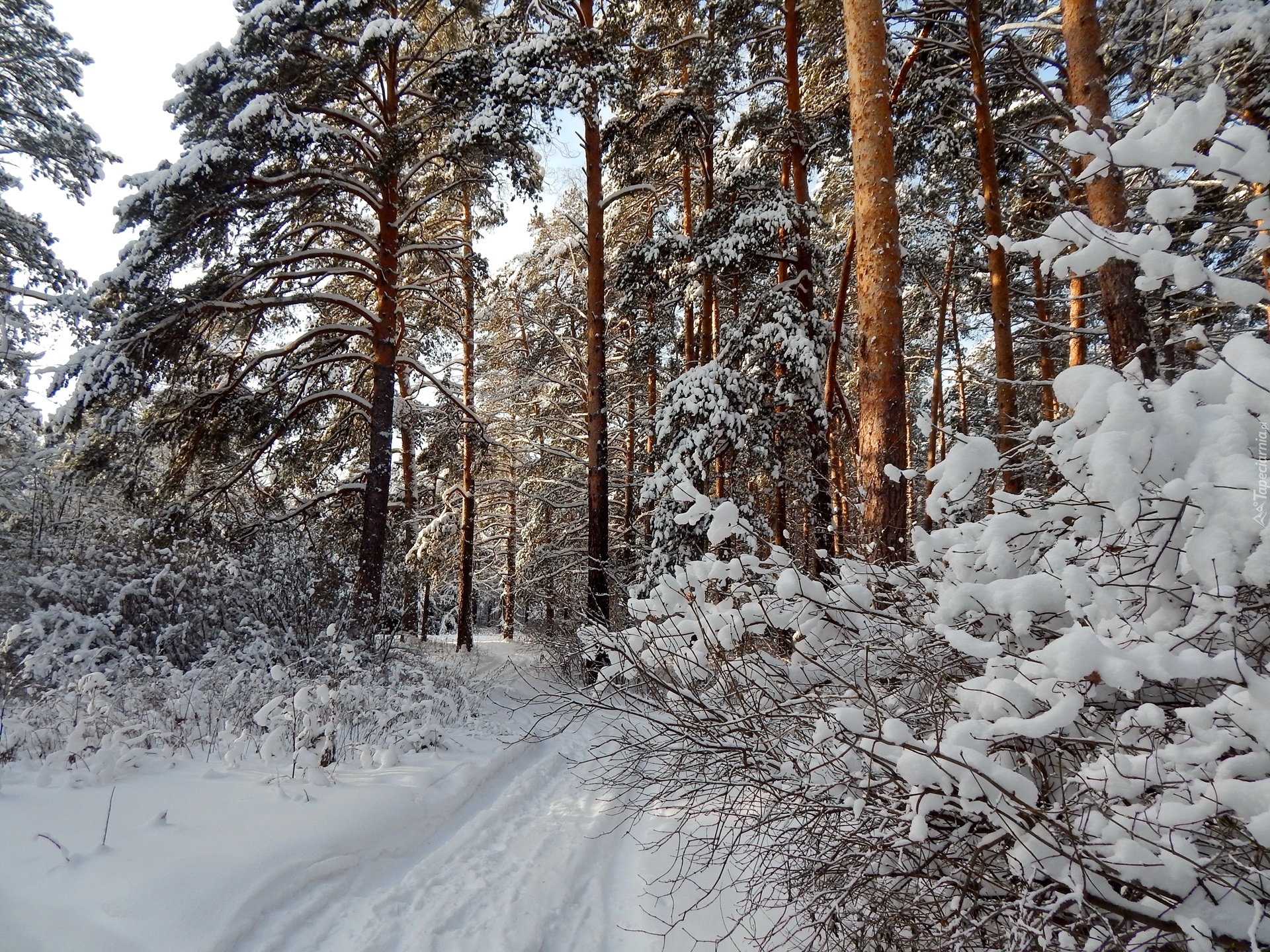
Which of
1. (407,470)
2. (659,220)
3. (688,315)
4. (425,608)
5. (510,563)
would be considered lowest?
(425,608)

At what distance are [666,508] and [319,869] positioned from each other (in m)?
6.31

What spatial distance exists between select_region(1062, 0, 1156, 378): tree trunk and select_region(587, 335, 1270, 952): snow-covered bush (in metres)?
3.43

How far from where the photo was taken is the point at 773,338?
8219 mm

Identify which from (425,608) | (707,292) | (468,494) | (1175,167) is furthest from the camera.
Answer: (425,608)

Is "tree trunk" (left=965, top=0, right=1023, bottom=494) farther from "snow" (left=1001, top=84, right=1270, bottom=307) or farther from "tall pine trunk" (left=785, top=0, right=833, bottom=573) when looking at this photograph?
"snow" (left=1001, top=84, right=1270, bottom=307)

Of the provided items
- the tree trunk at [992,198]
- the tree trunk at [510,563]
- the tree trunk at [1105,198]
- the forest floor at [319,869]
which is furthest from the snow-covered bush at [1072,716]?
the tree trunk at [510,563]

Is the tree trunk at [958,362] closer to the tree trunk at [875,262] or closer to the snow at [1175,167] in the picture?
the tree trunk at [875,262]

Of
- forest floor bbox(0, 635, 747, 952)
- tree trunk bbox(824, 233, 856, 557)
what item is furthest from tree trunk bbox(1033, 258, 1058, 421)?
forest floor bbox(0, 635, 747, 952)

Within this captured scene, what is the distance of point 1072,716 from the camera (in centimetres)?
150

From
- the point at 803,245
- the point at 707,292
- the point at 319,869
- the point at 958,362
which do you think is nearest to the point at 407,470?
the point at 707,292

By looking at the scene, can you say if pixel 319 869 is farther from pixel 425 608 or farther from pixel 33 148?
pixel 425 608

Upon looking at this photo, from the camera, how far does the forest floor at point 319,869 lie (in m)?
2.54

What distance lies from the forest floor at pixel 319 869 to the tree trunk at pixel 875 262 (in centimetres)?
311

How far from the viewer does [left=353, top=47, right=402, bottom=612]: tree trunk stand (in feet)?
27.9
